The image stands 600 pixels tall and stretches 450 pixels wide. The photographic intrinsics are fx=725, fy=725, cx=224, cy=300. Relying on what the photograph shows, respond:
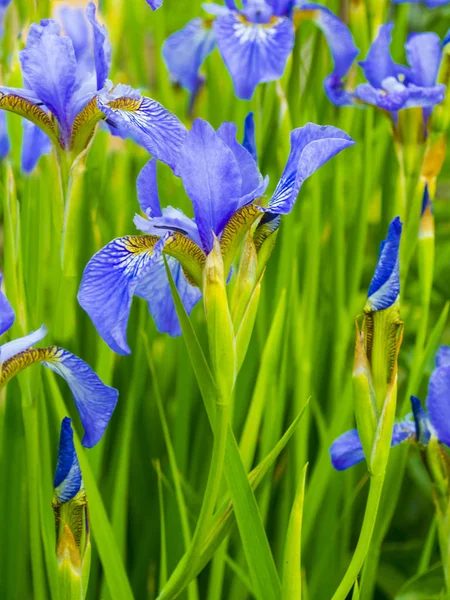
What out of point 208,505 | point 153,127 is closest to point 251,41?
point 153,127

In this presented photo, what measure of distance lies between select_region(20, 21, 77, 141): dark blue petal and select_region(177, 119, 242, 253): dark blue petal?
170 mm

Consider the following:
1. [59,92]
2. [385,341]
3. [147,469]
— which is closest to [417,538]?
[147,469]

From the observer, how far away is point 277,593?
21.3 inches

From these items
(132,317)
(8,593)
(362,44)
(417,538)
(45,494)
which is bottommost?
(417,538)

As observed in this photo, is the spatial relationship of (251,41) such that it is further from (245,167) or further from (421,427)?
(421,427)

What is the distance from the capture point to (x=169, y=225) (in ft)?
1.69

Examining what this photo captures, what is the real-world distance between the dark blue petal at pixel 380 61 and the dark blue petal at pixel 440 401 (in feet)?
1.28

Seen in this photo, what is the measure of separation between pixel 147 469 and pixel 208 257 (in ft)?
1.68

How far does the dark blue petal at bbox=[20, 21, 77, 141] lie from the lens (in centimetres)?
60

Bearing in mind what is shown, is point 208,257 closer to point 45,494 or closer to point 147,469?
point 45,494

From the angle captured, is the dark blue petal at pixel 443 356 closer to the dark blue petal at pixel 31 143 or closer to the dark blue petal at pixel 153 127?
the dark blue petal at pixel 153 127

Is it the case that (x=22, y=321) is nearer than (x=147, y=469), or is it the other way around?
(x=22, y=321)

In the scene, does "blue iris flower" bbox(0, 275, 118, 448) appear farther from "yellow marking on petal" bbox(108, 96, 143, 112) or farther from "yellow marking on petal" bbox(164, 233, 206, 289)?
"yellow marking on petal" bbox(108, 96, 143, 112)

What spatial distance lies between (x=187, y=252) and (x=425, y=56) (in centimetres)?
48
